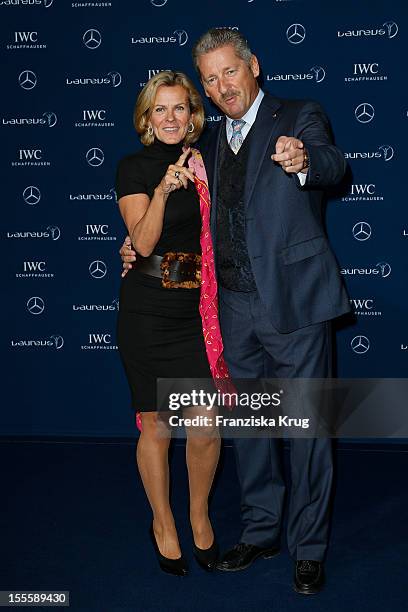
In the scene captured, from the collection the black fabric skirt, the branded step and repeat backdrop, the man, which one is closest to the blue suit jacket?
the man

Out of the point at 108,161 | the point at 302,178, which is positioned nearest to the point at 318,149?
the point at 302,178

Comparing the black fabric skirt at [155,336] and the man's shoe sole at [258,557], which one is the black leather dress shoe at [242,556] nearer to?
the man's shoe sole at [258,557]

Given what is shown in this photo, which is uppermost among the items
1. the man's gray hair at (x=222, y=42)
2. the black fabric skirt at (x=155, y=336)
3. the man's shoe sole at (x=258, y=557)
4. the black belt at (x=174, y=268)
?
the man's gray hair at (x=222, y=42)

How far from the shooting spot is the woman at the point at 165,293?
2.73 meters

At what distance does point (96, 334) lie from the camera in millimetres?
4367

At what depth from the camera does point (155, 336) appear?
2783 mm

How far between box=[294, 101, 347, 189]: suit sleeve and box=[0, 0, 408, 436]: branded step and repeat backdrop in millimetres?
1411

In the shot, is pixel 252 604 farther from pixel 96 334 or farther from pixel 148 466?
pixel 96 334

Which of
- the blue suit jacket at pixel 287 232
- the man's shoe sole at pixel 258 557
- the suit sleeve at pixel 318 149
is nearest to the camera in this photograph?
the suit sleeve at pixel 318 149

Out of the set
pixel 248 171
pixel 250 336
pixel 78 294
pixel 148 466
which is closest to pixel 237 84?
pixel 248 171

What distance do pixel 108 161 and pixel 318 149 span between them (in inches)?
76.2

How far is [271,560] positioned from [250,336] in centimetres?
85

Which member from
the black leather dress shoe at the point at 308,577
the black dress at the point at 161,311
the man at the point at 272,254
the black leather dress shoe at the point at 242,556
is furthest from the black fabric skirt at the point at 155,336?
the black leather dress shoe at the point at 308,577

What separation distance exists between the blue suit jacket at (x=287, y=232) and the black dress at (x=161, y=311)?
0.24 meters
